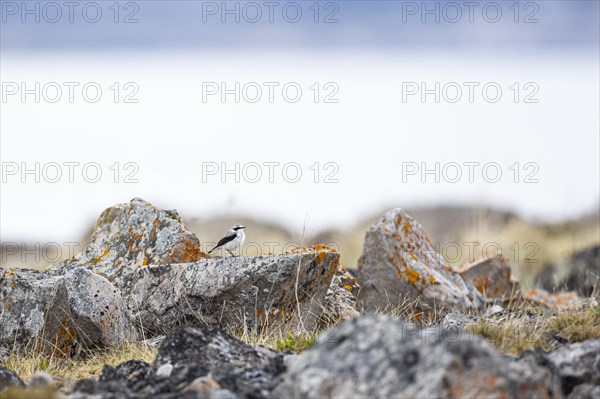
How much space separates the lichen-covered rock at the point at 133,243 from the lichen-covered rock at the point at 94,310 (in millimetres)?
944

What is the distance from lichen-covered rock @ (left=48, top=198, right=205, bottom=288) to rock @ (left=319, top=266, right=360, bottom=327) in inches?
59.9

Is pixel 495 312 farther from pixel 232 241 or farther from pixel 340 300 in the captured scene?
pixel 232 241

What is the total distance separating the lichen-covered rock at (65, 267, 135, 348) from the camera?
26.2ft

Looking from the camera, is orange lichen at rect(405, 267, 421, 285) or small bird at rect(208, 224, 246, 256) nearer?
small bird at rect(208, 224, 246, 256)

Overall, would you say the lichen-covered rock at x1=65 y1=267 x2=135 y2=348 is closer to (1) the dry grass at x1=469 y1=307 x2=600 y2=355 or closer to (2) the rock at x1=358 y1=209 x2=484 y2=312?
(2) the rock at x1=358 y1=209 x2=484 y2=312

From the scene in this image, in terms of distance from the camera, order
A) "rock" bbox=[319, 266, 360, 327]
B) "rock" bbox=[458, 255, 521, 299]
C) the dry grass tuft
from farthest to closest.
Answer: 1. "rock" bbox=[458, 255, 521, 299]
2. "rock" bbox=[319, 266, 360, 327]
3. the dry grass tuft

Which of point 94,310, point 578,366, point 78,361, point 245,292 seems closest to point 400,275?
point 245,292

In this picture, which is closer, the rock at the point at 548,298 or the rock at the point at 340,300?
the rock at the point at 340,300

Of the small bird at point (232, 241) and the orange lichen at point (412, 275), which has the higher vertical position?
the small bird at point (232, 241)

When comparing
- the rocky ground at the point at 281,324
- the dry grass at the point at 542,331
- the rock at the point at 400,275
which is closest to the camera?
the rocky ground at the point at 281,324

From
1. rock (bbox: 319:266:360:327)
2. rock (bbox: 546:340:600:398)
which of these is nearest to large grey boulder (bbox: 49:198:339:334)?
rock (bbox: 319:266:360:327)

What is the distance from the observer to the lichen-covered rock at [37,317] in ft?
26.3

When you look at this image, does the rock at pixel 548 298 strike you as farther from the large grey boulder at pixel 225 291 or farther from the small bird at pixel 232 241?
the small bird at pixel 232 241

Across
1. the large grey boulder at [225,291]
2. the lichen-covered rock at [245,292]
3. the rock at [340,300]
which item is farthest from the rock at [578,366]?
the rock at [340,300]
